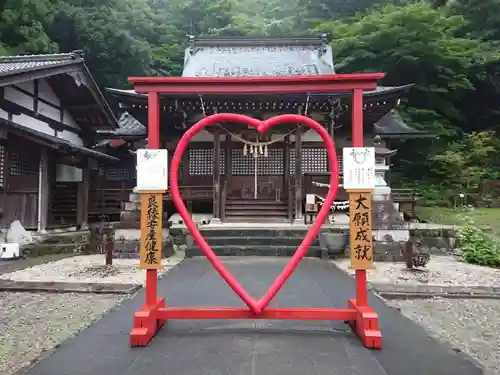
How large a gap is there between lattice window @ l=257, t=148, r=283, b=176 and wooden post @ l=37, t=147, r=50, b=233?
6669 mm

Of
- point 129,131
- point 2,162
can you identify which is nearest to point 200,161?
point 129,131

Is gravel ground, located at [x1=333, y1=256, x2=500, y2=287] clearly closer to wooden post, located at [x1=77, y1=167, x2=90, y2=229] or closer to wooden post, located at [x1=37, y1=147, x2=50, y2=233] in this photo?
wooden post, located at [x1=37, y1=147, x2=50, y2=233]

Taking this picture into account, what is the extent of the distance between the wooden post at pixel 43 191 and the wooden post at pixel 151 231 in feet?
27.5

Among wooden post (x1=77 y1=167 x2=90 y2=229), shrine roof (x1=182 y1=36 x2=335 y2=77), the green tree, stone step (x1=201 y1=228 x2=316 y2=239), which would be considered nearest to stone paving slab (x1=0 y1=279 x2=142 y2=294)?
stone step (x1=201 y1=228 x2=316 y2=239)

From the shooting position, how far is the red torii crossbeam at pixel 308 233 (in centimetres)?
361

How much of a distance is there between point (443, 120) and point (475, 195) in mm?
4777

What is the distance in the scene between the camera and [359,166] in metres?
3.85

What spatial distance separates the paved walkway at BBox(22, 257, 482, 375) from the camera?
2.96 m

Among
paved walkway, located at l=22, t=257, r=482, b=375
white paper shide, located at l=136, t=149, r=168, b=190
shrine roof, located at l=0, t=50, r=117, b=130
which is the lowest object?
Answer: paved walkway, located at l=22, t=257, r=482, b=375

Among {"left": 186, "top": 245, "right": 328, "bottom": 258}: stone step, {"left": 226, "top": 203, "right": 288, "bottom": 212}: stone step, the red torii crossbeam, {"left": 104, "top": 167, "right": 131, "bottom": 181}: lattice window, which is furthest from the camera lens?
{"left": 104, "top": 167, "right": 131, "bottom": 181}: lattice window

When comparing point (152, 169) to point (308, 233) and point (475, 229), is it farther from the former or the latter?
point (475, 229)

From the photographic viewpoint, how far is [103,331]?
392 cm

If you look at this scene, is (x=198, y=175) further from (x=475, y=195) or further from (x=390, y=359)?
(x=475, y=195)

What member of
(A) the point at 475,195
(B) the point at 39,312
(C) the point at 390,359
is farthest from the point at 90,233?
(A) the point at 475,195
